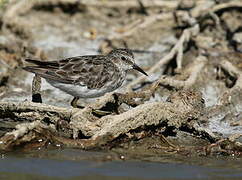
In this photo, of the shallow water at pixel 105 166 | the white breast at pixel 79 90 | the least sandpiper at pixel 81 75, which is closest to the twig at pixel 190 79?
the least sandpiper at pixel 81 75

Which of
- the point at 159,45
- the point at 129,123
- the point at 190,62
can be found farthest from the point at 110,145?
the point at 159,45

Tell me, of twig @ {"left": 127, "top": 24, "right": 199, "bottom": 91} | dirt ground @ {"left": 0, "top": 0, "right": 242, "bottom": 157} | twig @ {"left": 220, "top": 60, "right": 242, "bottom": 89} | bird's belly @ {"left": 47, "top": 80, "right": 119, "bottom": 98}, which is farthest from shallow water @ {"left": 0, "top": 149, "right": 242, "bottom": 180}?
twig @ {"left": 127, "top": 24, "right": 199, "bottom": 91}

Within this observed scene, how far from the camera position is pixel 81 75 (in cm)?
845

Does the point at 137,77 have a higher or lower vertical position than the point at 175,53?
lower

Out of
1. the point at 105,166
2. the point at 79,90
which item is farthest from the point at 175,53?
the point at 105,166

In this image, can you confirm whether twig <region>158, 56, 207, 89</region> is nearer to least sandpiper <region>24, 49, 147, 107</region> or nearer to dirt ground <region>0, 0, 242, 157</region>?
dirt ground <region>0, 0, 242, 157</region>

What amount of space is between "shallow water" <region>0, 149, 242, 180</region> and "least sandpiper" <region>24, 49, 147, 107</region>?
144cm

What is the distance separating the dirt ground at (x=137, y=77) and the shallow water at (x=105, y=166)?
159 mm

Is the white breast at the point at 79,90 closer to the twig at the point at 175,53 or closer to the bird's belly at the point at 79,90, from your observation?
the bird's belly at the point at 79,90

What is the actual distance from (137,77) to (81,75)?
2241mm

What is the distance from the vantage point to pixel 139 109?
731cm

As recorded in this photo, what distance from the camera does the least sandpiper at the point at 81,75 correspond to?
27.1 ft

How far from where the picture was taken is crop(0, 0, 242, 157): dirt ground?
726 cm

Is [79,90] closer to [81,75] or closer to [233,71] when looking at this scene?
[81,75]
